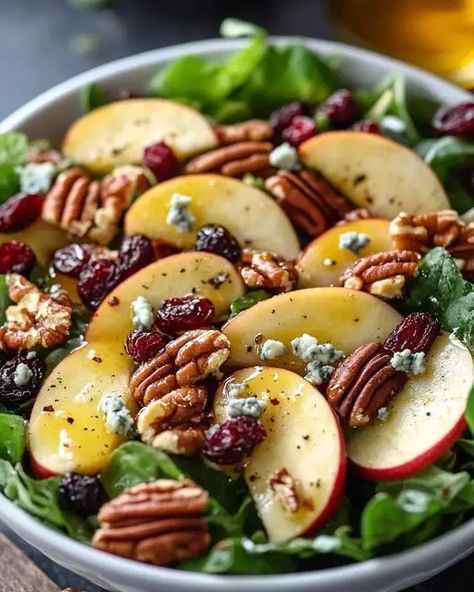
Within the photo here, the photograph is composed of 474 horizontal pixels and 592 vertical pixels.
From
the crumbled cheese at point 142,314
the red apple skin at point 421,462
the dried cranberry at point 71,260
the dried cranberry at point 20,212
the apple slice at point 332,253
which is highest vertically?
the dried cranberry at point 20,212

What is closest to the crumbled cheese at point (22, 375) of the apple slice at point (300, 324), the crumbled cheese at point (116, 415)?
the crumbled cheese at point (116, 415)

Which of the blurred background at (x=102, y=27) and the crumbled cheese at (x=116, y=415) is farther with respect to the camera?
the blurred background at (x=102, y=27)

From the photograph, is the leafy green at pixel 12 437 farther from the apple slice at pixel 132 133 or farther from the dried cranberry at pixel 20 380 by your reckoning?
the apple slice at pixel 132 133

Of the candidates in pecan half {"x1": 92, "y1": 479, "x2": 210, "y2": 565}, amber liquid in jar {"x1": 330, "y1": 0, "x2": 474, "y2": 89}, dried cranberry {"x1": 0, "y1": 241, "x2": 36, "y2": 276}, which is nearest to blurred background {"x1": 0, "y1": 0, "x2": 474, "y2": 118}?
amber liquid in jar {"x1": 330, "y1": 0, "x2": 474, "y2": 89}

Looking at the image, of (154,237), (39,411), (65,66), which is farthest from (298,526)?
(65,66)

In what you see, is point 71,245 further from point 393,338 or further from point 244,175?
point 393,338

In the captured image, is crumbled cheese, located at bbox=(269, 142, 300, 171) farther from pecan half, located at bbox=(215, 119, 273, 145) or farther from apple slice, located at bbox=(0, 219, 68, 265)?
apple slice, located at bbox=(0, 219, 68, 265)
